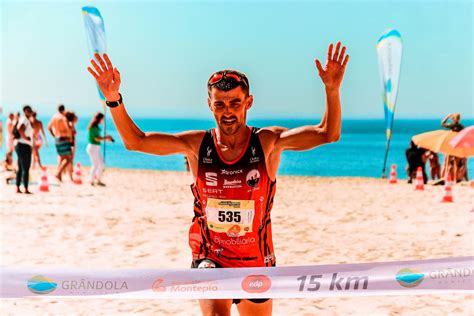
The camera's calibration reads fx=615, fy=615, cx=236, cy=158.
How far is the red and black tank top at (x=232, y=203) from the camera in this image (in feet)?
10.9

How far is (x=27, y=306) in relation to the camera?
19.5 ft

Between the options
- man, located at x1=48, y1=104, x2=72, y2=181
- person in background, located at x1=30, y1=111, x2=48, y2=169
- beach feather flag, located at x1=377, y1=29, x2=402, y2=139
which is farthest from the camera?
beach feather flag, located at x1=377, y1=29, x2=402, y2=139

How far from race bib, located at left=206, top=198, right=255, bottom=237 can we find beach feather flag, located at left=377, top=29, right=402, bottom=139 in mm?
14915

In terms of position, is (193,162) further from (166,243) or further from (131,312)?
A: (166,243)

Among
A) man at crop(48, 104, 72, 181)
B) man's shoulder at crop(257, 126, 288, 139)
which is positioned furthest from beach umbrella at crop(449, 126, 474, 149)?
man's shoulder at crop(257, 126, 288, 139)

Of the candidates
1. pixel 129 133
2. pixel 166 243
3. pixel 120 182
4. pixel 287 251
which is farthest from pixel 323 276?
pixel 120 182

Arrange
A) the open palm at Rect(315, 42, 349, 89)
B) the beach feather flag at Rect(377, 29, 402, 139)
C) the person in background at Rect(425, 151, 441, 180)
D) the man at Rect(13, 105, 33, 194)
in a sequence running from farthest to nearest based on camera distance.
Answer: the person in background at Rect(425, 151, 441, 180) < the beach feather flag at Rect(377, 29, 402, 139) < the man at Rect(13, 105, 33, 194) < the open palm at Rect(315, 42, 349, 89)

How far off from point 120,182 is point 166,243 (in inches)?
339

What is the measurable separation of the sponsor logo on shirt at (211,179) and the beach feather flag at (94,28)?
14139mm

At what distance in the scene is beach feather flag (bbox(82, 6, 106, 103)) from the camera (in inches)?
659

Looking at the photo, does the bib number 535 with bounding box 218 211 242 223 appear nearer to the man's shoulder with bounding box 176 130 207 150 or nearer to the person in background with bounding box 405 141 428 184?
the man's shoulder with bounding box 176 130 207 150

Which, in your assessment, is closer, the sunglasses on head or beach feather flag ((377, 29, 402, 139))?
the sunglasses on head

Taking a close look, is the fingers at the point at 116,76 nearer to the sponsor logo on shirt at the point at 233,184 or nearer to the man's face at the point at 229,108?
the man's face at the point at 229,108

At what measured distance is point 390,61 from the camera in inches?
687
